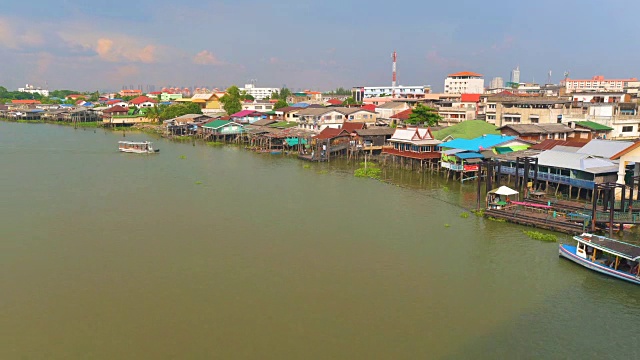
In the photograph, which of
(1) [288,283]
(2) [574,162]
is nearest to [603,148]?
(2) [574,162]

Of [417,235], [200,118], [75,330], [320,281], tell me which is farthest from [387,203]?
[200,118]

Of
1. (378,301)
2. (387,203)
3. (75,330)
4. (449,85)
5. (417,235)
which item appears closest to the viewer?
(75,330)

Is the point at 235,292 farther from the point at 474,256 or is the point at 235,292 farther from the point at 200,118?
the point at 200,118

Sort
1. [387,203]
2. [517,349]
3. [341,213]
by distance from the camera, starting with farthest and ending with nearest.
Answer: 1. [387,203]
2. [341,213]
3. [517,349]

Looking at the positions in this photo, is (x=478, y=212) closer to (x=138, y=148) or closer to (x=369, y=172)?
(x=369, y=172)

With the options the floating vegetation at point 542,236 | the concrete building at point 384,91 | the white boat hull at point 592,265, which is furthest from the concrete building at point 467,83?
the white boat hull at point 592,265

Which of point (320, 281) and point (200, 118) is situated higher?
point (200, 118)

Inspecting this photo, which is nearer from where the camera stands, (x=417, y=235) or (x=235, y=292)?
(x=235, y=292)

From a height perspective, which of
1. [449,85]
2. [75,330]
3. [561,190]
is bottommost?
[75,330]
